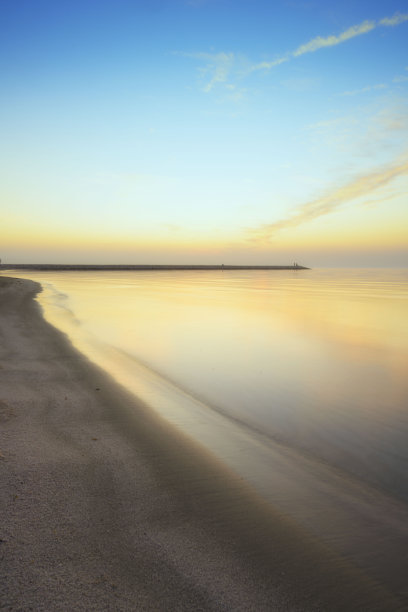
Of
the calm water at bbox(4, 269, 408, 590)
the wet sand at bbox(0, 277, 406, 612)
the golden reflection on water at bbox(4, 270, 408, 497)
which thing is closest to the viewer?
the wet sand at bbox(0, 277, 406, 612)

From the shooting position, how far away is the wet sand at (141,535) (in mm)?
2367

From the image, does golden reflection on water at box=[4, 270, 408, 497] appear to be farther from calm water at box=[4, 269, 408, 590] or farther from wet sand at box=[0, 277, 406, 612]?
wet sand at box=[0, 277, 406, 612]

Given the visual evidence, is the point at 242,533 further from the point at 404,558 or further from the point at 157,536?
the point at 404,558

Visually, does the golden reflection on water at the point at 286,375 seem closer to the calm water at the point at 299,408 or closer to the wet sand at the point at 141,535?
the calm water at the point at 299,408

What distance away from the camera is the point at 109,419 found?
5469 mm

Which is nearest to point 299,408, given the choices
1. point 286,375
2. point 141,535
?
point 286,375

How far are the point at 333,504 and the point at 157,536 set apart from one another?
84.4 inches

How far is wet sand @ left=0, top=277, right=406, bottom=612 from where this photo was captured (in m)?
2.37

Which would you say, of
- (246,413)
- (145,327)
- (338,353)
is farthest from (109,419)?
(145,327)

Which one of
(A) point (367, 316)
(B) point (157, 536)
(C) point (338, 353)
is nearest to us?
(B) point (157, 536)

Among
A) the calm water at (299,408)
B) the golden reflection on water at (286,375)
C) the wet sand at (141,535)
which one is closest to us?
the wet sand at (141,535)

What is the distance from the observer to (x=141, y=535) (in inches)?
114

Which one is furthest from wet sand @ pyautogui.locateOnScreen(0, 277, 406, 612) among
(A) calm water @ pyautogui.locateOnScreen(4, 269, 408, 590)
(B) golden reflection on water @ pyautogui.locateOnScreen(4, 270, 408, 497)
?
(B) golden reflection on water @ pyautogui.locateOnScreen(4, 270, 408, 497)

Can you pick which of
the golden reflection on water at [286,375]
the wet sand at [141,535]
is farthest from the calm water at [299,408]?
the wet sand at [141,535]
